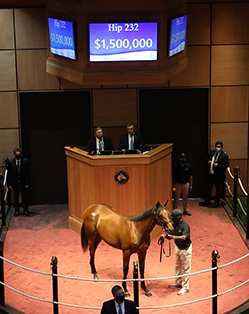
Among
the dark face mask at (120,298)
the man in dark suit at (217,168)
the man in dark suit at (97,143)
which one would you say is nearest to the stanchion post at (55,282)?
the dark face mask at (120,298)

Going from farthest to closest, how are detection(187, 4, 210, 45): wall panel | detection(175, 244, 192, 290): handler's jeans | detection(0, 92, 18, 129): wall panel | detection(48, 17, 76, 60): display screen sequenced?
detection(0, 92, 18, 129): wall panel → detection(187, 4, 210, 45): wall panel → detection(48, 17, 76, 60): display screen → detection(175, 244, 192, 290): handler's jeans

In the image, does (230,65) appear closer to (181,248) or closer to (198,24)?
(198,24)

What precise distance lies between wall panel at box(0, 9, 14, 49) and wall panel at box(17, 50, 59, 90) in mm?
306

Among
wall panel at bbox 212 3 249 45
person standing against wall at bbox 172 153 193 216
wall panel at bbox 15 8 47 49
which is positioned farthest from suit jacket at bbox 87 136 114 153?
wall panel at bbox 212 3 249 45

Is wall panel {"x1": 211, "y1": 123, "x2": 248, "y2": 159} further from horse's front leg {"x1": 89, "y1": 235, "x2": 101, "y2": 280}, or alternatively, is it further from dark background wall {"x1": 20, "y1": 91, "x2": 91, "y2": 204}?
horse's front leg {"x1": 89, "y1": 235, "x2": 101, "y2": 280}

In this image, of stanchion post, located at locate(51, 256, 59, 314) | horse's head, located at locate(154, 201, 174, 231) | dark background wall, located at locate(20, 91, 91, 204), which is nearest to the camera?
stanchion post, located at locate(51, 256, 59, 314)

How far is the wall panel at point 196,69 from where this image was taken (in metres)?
11.4

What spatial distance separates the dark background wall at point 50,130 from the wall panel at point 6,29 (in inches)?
47.8

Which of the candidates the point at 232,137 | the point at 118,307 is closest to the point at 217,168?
the point at 232,137

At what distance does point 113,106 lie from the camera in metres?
11.5

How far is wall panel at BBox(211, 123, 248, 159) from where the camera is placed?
458 inches

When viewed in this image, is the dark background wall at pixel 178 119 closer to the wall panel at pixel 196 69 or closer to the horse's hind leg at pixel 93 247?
the wall panel at pixel 196 69

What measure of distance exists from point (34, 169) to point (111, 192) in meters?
3.39

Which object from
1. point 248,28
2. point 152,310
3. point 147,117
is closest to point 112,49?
point 147,117
